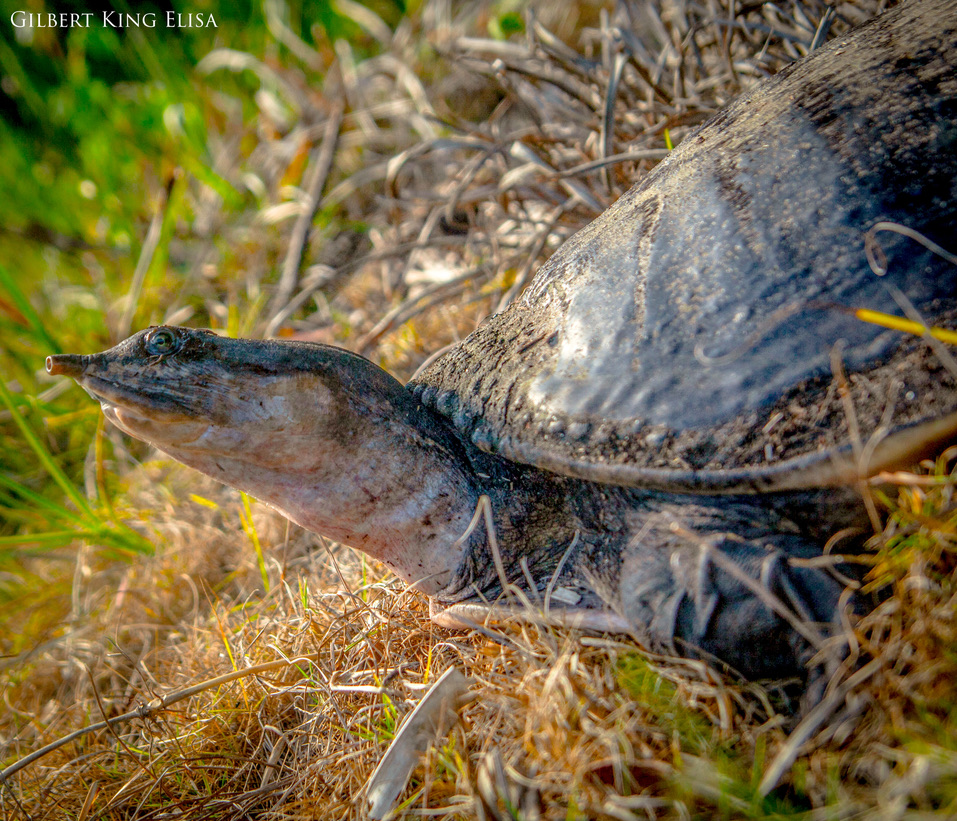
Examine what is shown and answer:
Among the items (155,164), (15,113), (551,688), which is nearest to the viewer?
(551,688)

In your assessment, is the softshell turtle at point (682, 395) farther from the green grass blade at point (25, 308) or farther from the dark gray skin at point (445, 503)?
the green grass blade at point (25, 308)

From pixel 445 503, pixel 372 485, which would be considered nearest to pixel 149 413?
pixel 372 485

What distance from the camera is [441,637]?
4.81ft

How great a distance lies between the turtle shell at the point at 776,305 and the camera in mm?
1096

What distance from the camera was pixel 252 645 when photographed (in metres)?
1.62

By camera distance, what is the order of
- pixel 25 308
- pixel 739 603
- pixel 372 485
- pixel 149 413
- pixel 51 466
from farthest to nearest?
pixel 25 308, pixel 51 466, pixel 372 485, pixel 149 413, pixel 739 603

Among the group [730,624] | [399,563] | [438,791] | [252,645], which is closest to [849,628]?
[730,624]

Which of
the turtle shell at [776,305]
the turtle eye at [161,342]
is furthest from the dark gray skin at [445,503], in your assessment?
the turtle shell at [776,305]

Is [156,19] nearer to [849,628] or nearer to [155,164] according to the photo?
[155,164]

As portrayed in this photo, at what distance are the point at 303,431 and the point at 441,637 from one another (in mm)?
583

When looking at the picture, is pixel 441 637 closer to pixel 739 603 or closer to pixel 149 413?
pixel 739 603

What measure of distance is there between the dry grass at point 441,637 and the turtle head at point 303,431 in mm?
248

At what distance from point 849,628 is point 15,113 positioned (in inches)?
257

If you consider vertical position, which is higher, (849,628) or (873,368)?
(873,368)
